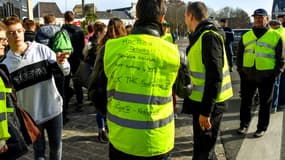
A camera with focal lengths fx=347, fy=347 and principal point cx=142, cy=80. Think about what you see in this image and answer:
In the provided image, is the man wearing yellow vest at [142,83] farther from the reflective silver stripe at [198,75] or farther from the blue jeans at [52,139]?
the blue jeans at [52,139]

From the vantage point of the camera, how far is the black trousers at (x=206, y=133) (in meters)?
3.69

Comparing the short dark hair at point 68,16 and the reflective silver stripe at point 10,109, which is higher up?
the short dark hair at point 68,16

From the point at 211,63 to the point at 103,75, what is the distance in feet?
4.35

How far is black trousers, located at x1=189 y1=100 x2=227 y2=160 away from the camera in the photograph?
369 cm

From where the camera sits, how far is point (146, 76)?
7.55ft

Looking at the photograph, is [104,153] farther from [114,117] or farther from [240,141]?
[114,117]

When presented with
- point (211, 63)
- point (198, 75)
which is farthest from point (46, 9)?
point (211, 63)

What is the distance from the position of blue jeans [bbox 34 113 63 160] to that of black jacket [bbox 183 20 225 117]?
5.11ft

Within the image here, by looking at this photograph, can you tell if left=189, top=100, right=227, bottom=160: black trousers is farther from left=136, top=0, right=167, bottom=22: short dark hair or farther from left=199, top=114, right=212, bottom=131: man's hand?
left=136, top=0, right=167, bottom=22: short dark hair

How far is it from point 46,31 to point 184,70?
193 inches

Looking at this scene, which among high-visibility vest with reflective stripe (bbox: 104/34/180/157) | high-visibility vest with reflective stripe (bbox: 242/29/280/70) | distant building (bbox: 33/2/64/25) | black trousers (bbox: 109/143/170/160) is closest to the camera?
high-visibility vest with reflective stripe (bbox: 104/34/180/157)

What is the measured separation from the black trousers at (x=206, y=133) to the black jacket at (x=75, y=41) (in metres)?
4.62

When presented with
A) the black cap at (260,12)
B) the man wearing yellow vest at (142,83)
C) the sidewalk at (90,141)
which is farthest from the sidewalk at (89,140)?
the man wearing yellow vest at (142,83)

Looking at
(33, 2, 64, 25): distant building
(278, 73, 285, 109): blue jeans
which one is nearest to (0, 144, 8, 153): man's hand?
(278, 73, 285, 109): blue jeans
